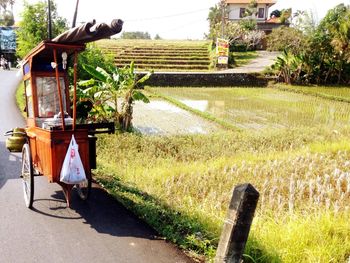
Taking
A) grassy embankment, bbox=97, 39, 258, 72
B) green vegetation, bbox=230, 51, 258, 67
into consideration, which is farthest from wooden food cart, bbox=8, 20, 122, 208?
green vegetation, bbox=230, 51, 258, 67

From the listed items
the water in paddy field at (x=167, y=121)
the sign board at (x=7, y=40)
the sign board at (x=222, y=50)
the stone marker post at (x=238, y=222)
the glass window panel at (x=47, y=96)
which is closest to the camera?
the stone marker post at (x=238, y=222)

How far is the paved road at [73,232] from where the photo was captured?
3854mm

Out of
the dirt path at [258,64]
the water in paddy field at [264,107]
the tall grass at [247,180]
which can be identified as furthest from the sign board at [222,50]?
the tall grass at [247,180]

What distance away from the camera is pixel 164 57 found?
106 feet

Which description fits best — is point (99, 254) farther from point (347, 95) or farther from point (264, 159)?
point (347, 95)

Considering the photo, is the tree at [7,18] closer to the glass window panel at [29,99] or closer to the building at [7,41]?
the building at [7,41]

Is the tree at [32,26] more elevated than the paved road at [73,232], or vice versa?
the tree at [32,26]

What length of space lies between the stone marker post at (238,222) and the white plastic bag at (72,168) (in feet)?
7.29

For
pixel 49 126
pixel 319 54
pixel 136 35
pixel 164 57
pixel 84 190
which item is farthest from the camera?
pixel 136 35

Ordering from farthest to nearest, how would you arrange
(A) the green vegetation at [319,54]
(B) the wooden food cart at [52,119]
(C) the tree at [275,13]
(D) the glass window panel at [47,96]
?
1. (C) the tree at [275,13]
2. (A) the green vegetation at [319,54]
3. (D) the glass window panel at [47,96]
4. (B) the wooden food cart at [52,119]

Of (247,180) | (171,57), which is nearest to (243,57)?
(171,57)

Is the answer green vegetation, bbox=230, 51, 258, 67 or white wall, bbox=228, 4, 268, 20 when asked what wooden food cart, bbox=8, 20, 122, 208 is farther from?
white wall, bbox=228, 4, 268, 20

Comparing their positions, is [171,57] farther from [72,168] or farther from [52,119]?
[72,168]

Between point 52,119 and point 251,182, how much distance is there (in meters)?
3.37
